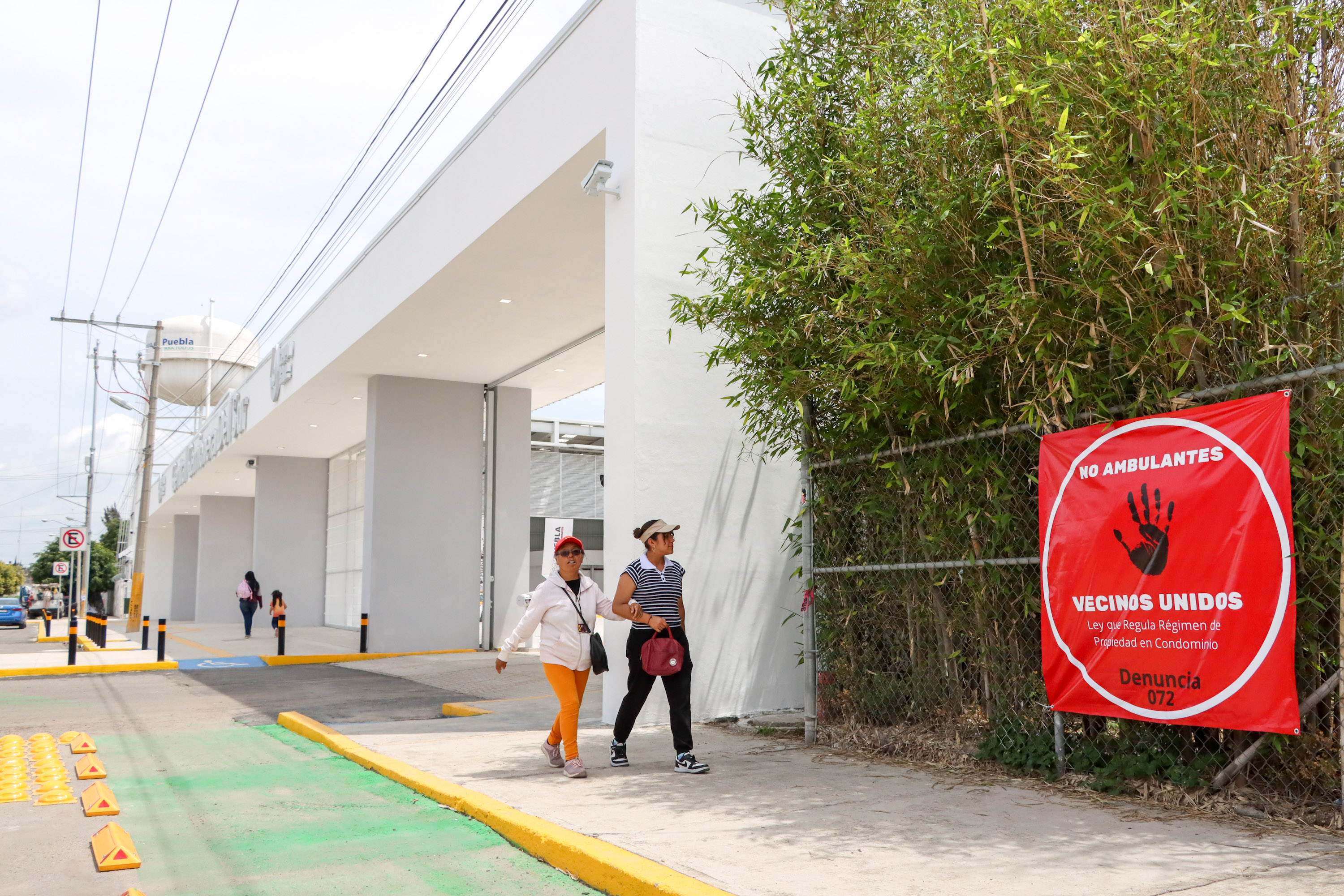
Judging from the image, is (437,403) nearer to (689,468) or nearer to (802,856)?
(689,468)

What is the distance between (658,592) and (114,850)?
3252 mm

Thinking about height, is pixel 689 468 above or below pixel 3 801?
above

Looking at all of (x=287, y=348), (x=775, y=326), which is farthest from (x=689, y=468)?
(x=287, y=348)

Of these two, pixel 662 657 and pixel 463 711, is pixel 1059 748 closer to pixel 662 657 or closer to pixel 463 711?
pixel 662 657

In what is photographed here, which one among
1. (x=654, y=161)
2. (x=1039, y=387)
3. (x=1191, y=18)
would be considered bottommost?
(x=1039, y=387)

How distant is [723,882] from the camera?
3896 millimetres

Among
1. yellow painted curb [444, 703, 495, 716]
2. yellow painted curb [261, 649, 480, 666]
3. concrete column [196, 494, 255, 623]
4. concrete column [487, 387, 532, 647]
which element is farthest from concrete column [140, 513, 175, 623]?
yellow painted curb [444, 703, 495, 716]

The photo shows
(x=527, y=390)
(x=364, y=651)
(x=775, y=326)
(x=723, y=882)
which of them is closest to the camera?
(x=723, y=882)

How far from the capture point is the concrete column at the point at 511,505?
19312 millimetres

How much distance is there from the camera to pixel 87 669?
16250 mm

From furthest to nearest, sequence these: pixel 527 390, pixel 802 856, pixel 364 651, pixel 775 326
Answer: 1. pixel 527 390
2. pixel 364 651
3. pixel 775 326
4. pixel 802 856

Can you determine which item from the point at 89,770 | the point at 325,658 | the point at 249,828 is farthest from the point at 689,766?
the point at 325,658

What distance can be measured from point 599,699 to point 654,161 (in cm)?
598

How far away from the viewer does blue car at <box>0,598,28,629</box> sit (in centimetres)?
3941
